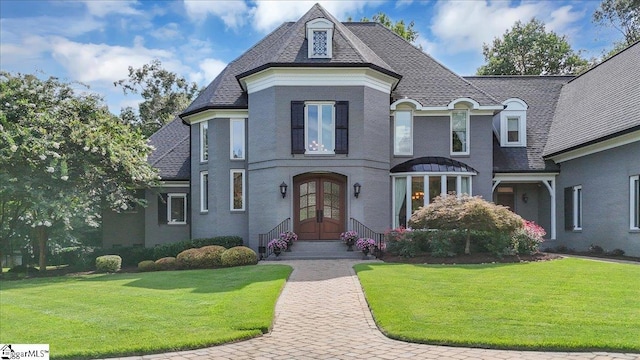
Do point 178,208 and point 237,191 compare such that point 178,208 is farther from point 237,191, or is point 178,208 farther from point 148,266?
point 148,266

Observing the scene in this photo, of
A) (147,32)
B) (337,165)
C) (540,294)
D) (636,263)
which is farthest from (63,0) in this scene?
(636,263)

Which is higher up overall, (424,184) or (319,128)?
(319,128)

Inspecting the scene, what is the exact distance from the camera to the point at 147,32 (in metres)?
14.4

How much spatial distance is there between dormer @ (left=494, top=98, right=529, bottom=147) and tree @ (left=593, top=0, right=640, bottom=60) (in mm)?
17530

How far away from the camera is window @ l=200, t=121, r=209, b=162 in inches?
854

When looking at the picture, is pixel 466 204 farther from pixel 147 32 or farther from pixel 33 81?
pixel 33 81

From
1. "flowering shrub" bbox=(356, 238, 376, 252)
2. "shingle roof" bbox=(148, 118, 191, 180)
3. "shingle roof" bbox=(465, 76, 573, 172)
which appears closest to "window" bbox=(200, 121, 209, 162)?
"shingle roof" bbox=(148, 118, 191, 180)

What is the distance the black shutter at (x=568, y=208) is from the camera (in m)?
21.0

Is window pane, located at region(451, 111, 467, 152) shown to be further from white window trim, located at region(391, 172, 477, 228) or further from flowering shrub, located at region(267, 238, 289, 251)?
flowering shrub, located at region(267, 238, 289, 251)

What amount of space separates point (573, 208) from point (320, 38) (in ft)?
37.8

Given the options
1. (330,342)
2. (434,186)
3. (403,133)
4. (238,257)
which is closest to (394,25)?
(403,133)

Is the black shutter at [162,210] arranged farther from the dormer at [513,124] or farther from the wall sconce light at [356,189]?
the dormer at [513,124]

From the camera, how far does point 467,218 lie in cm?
1580

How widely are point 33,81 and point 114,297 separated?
10436mm
